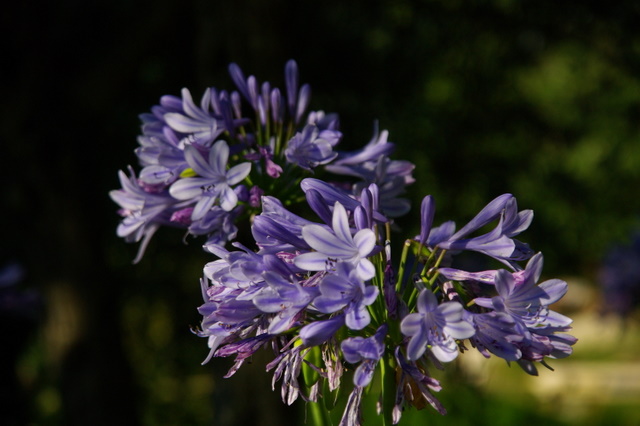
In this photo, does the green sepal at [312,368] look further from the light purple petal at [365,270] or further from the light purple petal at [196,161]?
the light purple petal at [196,161]

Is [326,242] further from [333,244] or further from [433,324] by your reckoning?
[433,324]

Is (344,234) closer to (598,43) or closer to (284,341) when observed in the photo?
(284,341)

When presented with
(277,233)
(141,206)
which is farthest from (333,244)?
(141,206)

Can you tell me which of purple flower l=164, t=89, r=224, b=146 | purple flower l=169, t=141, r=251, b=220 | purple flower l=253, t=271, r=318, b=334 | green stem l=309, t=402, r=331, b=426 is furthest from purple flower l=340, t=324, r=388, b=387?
purple flower l=164, t=89, r=224, b=146

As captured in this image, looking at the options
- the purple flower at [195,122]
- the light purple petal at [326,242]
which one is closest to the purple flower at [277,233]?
the light purple petal at [326,242]

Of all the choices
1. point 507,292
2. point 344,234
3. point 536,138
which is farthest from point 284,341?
point 536,138

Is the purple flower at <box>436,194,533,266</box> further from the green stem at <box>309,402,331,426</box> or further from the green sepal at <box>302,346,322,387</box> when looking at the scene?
the green stem at <box>309,402,331,426</box>

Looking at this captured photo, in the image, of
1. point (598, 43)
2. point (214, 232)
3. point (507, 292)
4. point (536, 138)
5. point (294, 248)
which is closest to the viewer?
point (507, 292)
